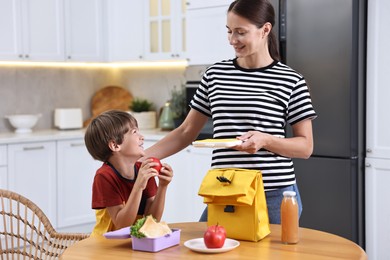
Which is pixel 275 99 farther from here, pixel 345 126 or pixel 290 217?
pixel 345 126

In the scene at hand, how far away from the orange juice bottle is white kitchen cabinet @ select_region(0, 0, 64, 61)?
349 centimetres

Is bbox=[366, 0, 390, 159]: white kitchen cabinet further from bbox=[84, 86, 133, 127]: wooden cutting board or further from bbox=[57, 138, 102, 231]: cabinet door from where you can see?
bbox=[84, 86, 133, 127]: wooden cutting board

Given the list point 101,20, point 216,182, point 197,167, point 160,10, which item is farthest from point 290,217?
point 101,20

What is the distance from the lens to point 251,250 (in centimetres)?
203

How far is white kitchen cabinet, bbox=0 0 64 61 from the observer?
5.06 meters

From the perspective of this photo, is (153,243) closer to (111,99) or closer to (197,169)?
(197,169)

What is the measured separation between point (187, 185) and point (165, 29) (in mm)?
1299

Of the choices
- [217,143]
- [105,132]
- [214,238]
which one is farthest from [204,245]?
[105,132]

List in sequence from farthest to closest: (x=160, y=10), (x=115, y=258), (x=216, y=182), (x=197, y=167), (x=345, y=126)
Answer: (x=160, y=10), (x=197, y=167), (x=345, y=126), (x=216, y=182), (x=115, y=258)

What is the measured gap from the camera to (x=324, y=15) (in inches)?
154

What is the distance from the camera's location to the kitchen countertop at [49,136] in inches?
193

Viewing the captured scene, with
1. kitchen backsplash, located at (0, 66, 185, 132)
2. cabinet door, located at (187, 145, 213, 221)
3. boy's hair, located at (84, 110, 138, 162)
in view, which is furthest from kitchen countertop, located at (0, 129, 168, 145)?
boy's hair, located at (84, 110, 138, 162)

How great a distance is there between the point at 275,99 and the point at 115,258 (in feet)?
2.68

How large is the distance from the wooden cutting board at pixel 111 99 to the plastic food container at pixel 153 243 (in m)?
3.98
